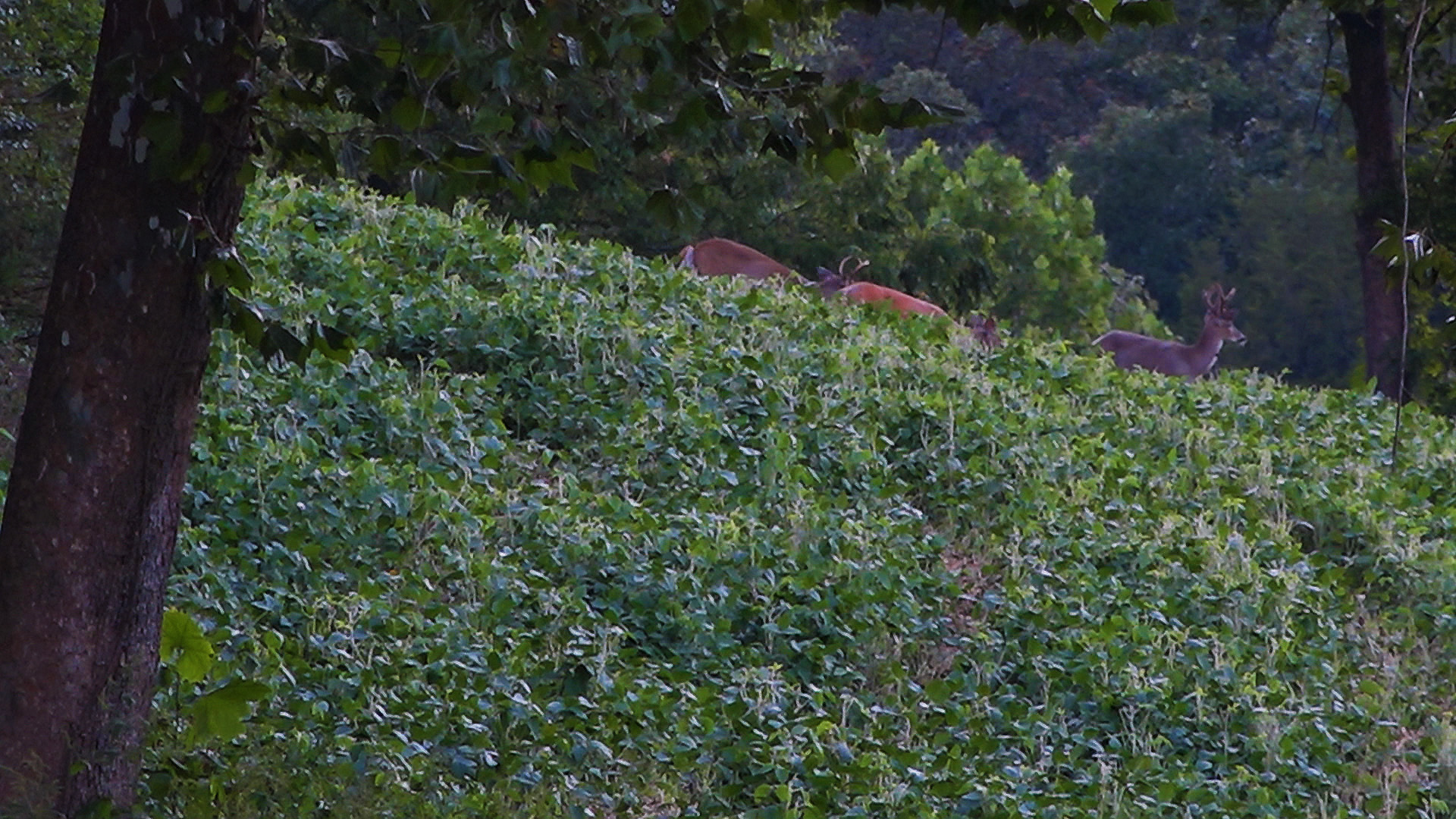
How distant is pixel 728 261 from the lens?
16.0m

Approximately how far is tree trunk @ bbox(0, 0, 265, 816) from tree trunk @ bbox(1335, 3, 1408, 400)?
14.5m

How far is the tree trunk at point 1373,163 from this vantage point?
1786cm

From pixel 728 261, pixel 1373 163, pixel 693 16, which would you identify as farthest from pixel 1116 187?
pixel 693 16

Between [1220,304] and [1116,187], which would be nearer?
[1220,304]

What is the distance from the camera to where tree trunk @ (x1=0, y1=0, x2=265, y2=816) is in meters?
4.81

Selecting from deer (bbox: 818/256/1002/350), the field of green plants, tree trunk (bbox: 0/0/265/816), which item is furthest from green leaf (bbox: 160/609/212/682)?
deer (bbox: 818/256/1002/350)

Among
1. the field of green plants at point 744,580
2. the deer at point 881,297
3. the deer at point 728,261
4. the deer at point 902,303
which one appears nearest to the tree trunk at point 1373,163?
the deer at point 902,303

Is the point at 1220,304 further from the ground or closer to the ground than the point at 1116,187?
closer to the ground

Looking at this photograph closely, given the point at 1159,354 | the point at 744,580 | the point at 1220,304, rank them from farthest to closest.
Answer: the point at 1220,304 → the point at 1159,354 → the point at 744,580

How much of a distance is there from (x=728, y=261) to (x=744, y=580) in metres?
8.16

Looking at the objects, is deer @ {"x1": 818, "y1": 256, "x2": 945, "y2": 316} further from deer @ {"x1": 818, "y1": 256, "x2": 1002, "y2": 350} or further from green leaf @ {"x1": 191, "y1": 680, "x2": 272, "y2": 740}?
green leaf @ {"x1": 191, "y1": 680, "x2": 272, "y2": 740}

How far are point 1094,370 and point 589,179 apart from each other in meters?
7.92

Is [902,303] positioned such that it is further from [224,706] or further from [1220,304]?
[224,706]

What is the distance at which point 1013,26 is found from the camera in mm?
4699
